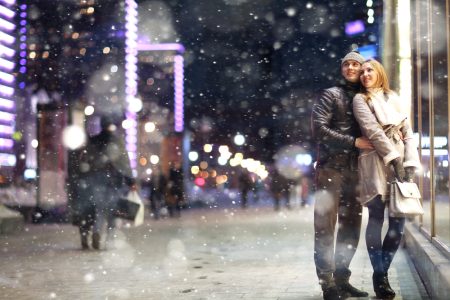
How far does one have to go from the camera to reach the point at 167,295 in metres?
6.13

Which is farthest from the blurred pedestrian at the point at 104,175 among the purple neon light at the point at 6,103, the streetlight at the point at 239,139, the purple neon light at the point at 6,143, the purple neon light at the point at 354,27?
the streetlight at the point at 239,139

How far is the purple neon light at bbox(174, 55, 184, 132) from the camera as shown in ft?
240

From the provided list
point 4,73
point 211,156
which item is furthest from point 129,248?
point 211,156

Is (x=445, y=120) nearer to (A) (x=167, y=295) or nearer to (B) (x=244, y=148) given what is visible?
(A) (x=167, y=295)

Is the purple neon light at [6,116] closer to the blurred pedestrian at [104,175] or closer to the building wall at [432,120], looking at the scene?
the blurred pedestrian at [104,175]

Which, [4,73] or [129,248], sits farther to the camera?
[4,73]

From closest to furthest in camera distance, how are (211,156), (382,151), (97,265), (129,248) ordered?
1. (382,151)
2. (97,265)
3. (129,248)
4. (211,156)

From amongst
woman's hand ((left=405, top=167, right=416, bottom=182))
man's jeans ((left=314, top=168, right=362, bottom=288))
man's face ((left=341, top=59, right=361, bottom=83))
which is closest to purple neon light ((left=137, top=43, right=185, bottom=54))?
man's face ((left=341, top=59, right=361, bottom=83))

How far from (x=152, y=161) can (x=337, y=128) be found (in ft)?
182

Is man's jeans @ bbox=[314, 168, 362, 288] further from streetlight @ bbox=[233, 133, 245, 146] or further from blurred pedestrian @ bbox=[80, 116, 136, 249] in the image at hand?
streetlight @ bbox=[233, 133, 245, 146]

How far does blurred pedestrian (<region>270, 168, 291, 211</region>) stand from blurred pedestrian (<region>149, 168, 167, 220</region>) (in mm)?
4505

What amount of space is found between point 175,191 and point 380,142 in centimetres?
1624

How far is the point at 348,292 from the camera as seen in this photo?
5.72 meters

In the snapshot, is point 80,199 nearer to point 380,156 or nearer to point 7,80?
point 380,156
